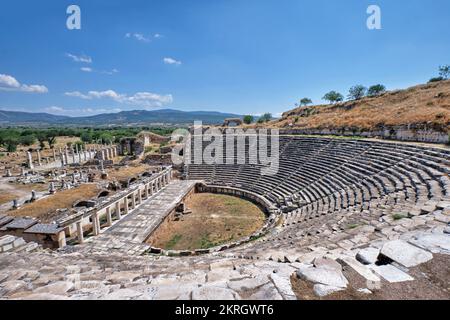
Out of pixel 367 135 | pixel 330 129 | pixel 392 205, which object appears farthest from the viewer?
pixel 330 129

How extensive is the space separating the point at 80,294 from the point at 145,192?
16.8 meters

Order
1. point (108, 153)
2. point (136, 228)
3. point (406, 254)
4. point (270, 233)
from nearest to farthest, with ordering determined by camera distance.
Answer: point (406, 254), point (270, 233), point (136, 228), point (108, 153)

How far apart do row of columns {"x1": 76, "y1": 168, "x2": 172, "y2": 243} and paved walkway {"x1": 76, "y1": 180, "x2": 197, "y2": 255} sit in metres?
0.39

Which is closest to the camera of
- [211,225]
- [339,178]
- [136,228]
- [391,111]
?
[136,228]

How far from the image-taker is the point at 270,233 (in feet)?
39.2

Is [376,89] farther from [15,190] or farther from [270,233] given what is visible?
[15,190]

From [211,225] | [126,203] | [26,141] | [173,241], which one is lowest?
[173,241]

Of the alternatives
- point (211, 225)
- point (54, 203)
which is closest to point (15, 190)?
point (54, 203)

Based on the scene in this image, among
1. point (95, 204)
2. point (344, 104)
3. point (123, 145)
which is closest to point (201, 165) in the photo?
point (95, 204)

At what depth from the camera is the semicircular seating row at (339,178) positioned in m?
8.57

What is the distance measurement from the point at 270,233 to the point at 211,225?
4.42 metres
